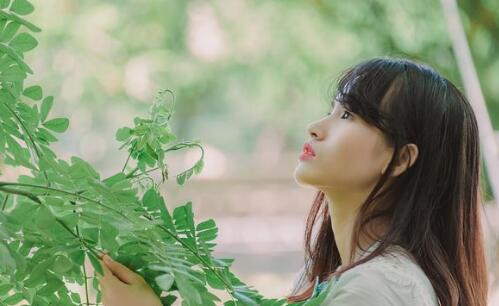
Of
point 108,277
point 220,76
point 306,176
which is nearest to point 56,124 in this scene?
point 108,277

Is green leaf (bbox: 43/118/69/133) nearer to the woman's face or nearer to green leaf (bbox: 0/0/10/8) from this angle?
green leaf (bbox: 0/0/10/8)

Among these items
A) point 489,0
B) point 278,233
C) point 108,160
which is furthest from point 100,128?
point 489,0

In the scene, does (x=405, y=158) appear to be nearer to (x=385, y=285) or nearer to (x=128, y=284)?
(x=385, y=285)

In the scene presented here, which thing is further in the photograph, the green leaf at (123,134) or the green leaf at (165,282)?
the green leaf at (123,134)

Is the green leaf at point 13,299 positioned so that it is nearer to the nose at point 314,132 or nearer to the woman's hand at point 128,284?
the woman's hand at point 128,284

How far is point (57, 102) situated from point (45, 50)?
0.32 m

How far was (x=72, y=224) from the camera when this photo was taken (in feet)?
1.89

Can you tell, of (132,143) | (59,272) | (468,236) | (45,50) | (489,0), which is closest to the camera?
(59,272)

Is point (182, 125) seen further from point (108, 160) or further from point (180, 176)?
point (180, 176)

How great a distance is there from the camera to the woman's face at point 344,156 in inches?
32.5

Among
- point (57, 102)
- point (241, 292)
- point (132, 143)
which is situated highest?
point (57, 102)

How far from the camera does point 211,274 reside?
2.07ft

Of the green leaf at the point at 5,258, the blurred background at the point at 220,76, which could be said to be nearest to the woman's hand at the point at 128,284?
the green leaf at the point at 5,258

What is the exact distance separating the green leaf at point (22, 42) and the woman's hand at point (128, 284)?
16cm
